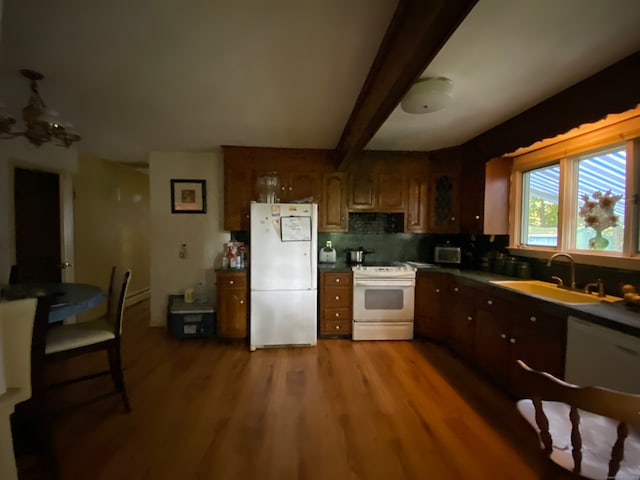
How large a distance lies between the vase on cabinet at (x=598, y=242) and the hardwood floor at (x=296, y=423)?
136 centimetres

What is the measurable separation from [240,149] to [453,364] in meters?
3.19

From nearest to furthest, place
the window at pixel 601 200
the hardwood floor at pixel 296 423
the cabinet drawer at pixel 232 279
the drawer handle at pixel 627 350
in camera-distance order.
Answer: the drawer handle at pixel 627 350 → the hardwood floor at pixel 296 423 → the window at pixel 601 200 → the cabinet drawer at pixel 232 279

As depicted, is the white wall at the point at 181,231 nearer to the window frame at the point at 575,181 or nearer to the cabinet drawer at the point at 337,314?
the cabinet drawer at the point at 337,314

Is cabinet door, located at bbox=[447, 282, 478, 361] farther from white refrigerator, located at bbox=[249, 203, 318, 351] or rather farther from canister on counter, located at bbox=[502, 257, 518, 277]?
white refrigerator, located at bbox=[249, 203, 318, 351]

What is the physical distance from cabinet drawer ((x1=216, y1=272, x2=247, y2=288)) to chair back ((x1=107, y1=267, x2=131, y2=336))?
3.38 feet

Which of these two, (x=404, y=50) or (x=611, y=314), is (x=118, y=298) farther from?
(x=611, y=314)

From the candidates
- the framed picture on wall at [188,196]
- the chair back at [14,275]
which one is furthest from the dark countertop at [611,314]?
the chair back at [14,275]

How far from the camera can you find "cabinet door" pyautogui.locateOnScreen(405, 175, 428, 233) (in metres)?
3.53

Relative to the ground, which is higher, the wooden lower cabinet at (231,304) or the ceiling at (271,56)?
the ceiling at (271,56)

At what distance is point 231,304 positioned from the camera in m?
3.18

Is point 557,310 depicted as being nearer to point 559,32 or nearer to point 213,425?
point 559,32

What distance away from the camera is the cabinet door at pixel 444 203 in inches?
135

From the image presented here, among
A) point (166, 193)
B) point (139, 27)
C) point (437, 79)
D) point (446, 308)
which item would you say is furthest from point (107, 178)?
point (446, 308)

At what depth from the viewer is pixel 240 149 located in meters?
3.37
